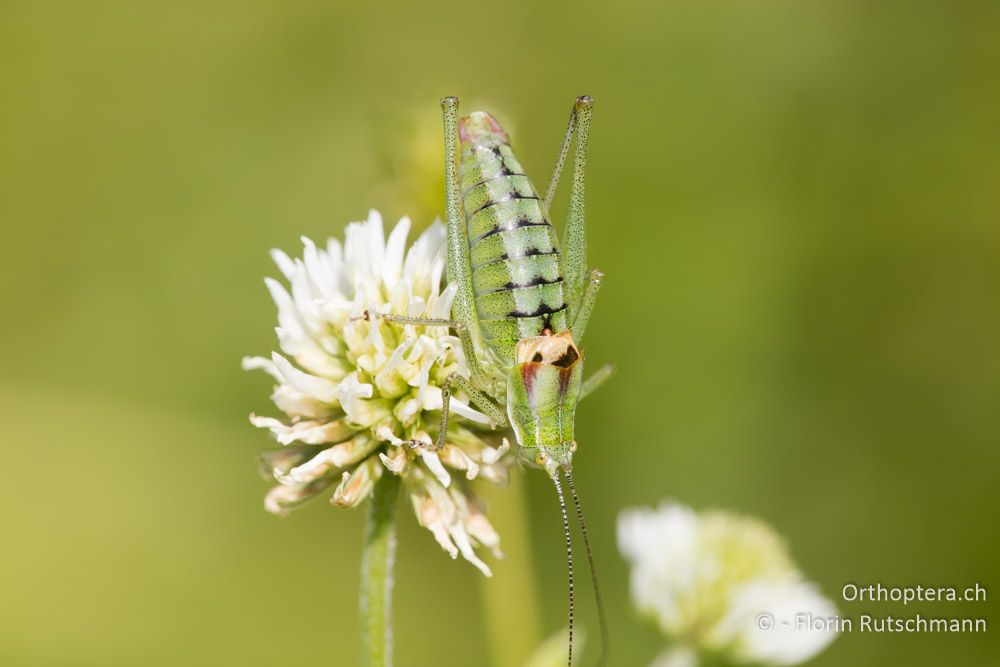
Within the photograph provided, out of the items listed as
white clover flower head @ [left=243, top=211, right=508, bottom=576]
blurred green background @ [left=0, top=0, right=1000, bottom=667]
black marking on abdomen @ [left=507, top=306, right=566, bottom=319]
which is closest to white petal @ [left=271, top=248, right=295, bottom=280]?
white clover flower head @ [left=243, top=211, right=508, bottom=576]

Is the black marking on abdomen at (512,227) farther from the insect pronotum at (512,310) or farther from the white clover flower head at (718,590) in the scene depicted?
the white clover flower head at (718,590)

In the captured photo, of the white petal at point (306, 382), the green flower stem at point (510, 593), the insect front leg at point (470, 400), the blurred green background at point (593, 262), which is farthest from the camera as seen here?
the blurred green background at point (593, 262)

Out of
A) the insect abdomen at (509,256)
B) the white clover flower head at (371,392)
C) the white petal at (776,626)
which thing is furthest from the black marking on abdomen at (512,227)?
the white petal at (776,626)

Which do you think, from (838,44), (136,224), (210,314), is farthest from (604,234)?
(136,224)

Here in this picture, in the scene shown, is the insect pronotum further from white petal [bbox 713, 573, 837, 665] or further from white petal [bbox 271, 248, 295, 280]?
white petal [bbox 713, 573, 837, 665]

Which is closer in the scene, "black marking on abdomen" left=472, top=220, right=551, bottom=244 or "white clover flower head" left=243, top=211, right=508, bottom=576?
"white clover flower head" left=243, top=211, right=508, bottom=576

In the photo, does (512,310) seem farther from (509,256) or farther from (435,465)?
(435,465)
